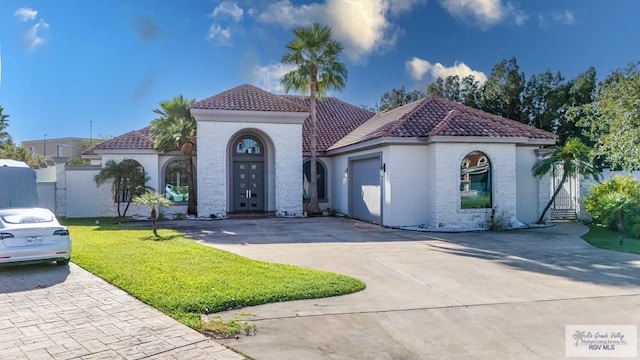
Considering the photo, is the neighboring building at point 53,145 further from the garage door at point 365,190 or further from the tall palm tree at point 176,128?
the garage door at point 365,190

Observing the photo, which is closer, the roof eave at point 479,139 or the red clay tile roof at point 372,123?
the roof eave at point 479,139

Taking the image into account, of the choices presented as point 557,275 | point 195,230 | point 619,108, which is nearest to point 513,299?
point 557,275

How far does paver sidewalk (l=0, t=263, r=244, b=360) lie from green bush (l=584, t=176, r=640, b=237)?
640 inches

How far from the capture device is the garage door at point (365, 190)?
64.5 ft

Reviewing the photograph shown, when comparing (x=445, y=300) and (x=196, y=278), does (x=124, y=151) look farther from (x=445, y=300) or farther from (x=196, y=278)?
(x=445, y=300)

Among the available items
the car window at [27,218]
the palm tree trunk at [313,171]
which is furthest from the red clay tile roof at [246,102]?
the car window at [27,218]

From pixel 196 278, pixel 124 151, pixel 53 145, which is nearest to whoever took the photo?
pixel 196 278

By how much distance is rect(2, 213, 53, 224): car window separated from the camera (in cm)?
998

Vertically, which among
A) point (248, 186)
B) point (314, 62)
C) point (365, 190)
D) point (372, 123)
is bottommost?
point (365, 190)

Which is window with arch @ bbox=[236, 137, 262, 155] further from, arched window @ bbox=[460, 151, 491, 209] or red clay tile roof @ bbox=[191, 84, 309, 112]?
arched window @ bbox=[460, 151, 491, 209]

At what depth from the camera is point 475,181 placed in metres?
18.3

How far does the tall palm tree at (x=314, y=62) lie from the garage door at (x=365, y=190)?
12.2 ft

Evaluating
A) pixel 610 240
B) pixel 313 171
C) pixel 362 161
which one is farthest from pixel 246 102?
pixel 610 240

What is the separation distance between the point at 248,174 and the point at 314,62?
711 centimetres
